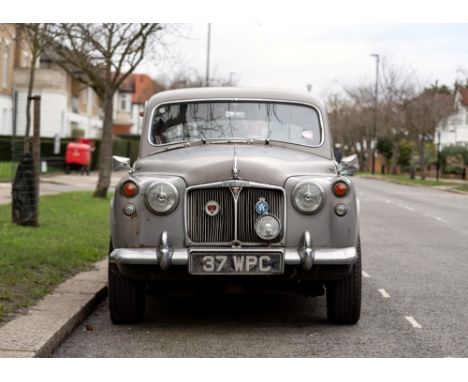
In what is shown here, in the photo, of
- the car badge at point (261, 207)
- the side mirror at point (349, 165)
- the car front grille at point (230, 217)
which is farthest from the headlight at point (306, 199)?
the side mirror at point (349, 165)

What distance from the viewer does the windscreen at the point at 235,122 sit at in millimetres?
7984

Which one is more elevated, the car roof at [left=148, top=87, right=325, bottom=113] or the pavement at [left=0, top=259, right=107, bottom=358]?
the car roof at [left=148, top=87, right=325, bottom=113]

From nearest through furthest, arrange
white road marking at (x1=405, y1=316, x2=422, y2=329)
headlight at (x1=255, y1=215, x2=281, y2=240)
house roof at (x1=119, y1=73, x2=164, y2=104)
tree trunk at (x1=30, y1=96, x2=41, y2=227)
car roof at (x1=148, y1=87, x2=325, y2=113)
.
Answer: headlight at (x1=255, y1=215, x2=281, y2=240), white road marking at (x1=405, y1=316, x2=422, y2=329), car roof at (x1=148, y1=87, x2=325, y2=113), tree trunk at (x1=30, y1=96, x2=41, y2=227), house roof at (x1=119, y1=73, x2=164, y2=104)

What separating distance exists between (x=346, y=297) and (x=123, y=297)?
1.75 metres

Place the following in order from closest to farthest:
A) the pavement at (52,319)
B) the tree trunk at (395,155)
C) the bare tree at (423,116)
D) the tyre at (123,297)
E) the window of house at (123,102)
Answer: the pavement at (52,319), the tyre at (123,297), the bare tree at (423,116), the tree trunk at (395,155), the window of house at (123,102)

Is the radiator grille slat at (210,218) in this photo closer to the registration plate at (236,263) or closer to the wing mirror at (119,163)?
the registration plate at (236,263)

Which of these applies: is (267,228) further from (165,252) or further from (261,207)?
(165,252)

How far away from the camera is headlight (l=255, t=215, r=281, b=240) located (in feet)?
21.3

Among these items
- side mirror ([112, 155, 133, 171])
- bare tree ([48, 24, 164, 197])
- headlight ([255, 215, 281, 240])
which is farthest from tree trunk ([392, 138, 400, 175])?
headlight ([255, 215, 281, 240])

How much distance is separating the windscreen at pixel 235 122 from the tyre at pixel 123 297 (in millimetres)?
1651

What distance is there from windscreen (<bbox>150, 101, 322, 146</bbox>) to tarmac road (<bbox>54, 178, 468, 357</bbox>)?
5.03ft

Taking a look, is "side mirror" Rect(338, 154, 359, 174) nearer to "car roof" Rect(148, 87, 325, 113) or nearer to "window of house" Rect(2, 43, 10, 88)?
"car roof" Rect(148, 87, 325, 113)

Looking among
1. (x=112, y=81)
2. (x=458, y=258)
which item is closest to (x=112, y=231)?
(x=458, y=258)

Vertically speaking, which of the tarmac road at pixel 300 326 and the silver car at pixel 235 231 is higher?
the silver car at pixel 235 231
